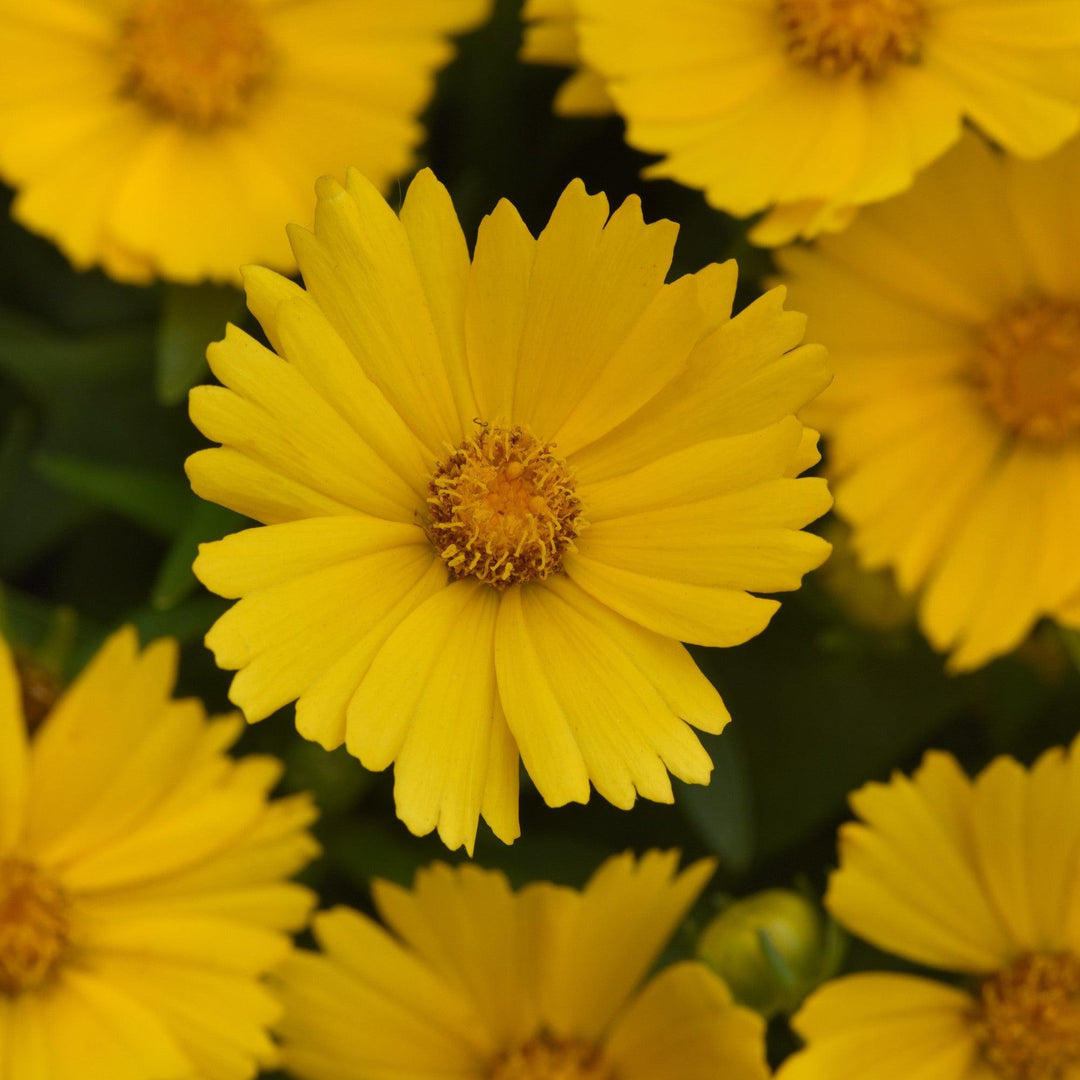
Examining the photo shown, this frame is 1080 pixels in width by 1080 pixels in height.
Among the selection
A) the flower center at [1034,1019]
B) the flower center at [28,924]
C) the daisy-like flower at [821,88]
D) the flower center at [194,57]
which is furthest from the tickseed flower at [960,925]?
the flower center at [194,57]

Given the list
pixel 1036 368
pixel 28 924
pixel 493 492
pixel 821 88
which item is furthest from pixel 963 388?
pixel 28 924

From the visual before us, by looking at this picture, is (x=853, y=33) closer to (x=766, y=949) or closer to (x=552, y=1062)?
(x=766, y=949)

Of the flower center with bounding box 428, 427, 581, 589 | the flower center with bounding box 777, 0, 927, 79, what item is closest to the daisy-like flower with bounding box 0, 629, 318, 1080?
the flower center with bounding box 428, 427, 581, 589

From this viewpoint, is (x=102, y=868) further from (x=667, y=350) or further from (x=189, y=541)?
(x=667, y=350)

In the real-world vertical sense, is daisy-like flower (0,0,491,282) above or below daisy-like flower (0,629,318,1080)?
above

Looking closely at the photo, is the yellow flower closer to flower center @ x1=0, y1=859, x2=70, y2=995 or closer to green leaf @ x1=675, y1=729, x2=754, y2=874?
green leaf @ x1=675, y1=729, x2=754, y2=874

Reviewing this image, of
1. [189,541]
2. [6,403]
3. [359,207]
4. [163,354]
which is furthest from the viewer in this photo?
[6,403]

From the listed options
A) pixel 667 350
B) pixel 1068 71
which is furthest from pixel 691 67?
pixel 667 350
